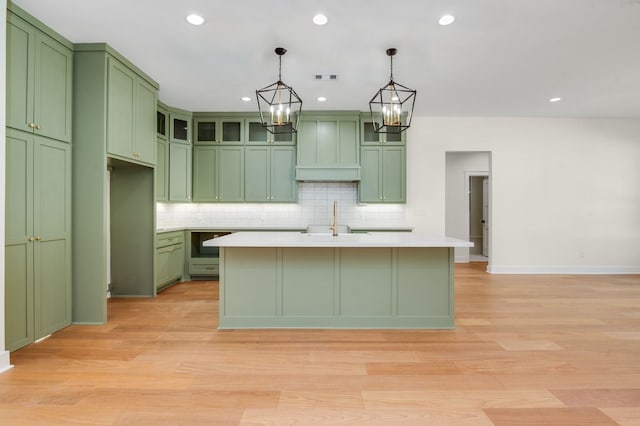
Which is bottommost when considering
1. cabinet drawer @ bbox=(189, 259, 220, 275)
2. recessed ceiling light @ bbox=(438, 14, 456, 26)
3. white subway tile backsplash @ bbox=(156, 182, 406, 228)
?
cabinet drawer @ bbox=(189, 259, 220, 275)

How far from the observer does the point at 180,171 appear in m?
5.23

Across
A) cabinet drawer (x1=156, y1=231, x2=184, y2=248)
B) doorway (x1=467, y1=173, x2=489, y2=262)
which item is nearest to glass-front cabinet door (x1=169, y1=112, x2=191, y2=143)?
cabinet drawer (x1=156, y1=231, x2=184, y2=248)

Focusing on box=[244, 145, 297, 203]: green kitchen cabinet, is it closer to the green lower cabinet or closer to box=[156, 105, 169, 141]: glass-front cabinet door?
box=[156, 105, 169, 141]: glass-front cabinet door

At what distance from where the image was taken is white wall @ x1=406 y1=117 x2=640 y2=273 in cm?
581

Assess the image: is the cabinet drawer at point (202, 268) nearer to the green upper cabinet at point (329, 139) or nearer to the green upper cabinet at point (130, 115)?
the green upper cabinet at point (130, 115)

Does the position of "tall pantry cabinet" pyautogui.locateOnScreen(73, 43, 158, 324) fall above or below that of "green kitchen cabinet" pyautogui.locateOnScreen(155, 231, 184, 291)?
above

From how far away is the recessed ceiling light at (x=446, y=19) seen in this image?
2.77 m

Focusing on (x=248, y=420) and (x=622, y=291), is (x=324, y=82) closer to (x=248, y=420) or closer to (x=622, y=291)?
(x=248, y=420)

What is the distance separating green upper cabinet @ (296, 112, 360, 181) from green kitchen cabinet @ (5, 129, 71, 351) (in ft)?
10.4

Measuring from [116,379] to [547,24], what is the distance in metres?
4.41

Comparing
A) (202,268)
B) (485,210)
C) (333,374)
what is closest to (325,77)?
(333,374)

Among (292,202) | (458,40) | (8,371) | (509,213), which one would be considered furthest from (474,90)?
(8,371)

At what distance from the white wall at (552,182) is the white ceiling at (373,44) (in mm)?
1038

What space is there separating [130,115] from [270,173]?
2.28 m
